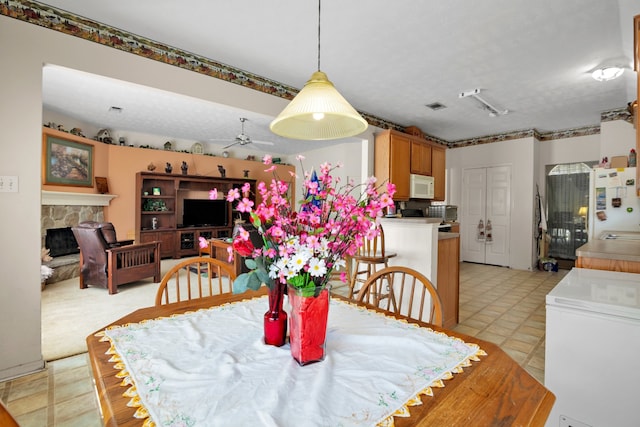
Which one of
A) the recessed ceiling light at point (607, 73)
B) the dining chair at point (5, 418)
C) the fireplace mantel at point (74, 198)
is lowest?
the dining chair at point (5, 418)

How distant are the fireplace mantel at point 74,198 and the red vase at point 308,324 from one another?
547 centimetres

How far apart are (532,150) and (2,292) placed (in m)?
7.15

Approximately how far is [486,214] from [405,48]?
4581mm

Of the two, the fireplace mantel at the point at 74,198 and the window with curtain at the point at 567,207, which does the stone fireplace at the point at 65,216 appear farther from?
the window with curtain at the point at 567,207

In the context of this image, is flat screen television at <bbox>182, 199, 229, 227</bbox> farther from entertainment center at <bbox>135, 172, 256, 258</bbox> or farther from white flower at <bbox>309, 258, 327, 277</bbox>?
white flower at <bbox>309, 258, 327, 277</bbox>

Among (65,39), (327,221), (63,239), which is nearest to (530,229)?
(327,221)

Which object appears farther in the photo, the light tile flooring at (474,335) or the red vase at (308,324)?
the light tile flooring at (474,335)

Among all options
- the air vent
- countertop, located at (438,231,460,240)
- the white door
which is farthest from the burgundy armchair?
the white door

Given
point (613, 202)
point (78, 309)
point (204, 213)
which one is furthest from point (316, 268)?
point (204, 213)

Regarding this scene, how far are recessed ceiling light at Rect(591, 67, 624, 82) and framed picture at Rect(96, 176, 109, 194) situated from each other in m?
7.43

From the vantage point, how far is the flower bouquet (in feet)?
2.89

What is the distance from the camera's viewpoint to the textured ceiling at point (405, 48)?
2.29 m

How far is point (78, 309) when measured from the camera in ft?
11.1

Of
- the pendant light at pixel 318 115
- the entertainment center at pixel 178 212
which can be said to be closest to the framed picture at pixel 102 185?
the entertainment center at pixel 178 212
